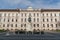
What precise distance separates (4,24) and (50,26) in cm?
2521

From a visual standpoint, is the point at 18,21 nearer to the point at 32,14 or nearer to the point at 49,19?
the point at 32,14

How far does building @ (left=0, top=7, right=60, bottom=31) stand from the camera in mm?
72000

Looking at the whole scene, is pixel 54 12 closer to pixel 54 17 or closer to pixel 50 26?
pixel 54 17

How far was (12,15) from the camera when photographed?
243 feet

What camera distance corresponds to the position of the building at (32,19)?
72.0 m

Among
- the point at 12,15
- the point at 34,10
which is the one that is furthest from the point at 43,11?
the point at 12,15

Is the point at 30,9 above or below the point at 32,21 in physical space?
above

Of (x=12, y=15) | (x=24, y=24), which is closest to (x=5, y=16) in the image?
(x=12, y=15)

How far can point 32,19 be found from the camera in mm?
72625

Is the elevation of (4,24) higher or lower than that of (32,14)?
lower

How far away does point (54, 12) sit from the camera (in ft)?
239

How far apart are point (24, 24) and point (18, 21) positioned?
149 inches

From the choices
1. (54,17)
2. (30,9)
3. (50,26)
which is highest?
(30,9)

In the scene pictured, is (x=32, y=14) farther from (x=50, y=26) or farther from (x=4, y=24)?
(x=4, y=24)
